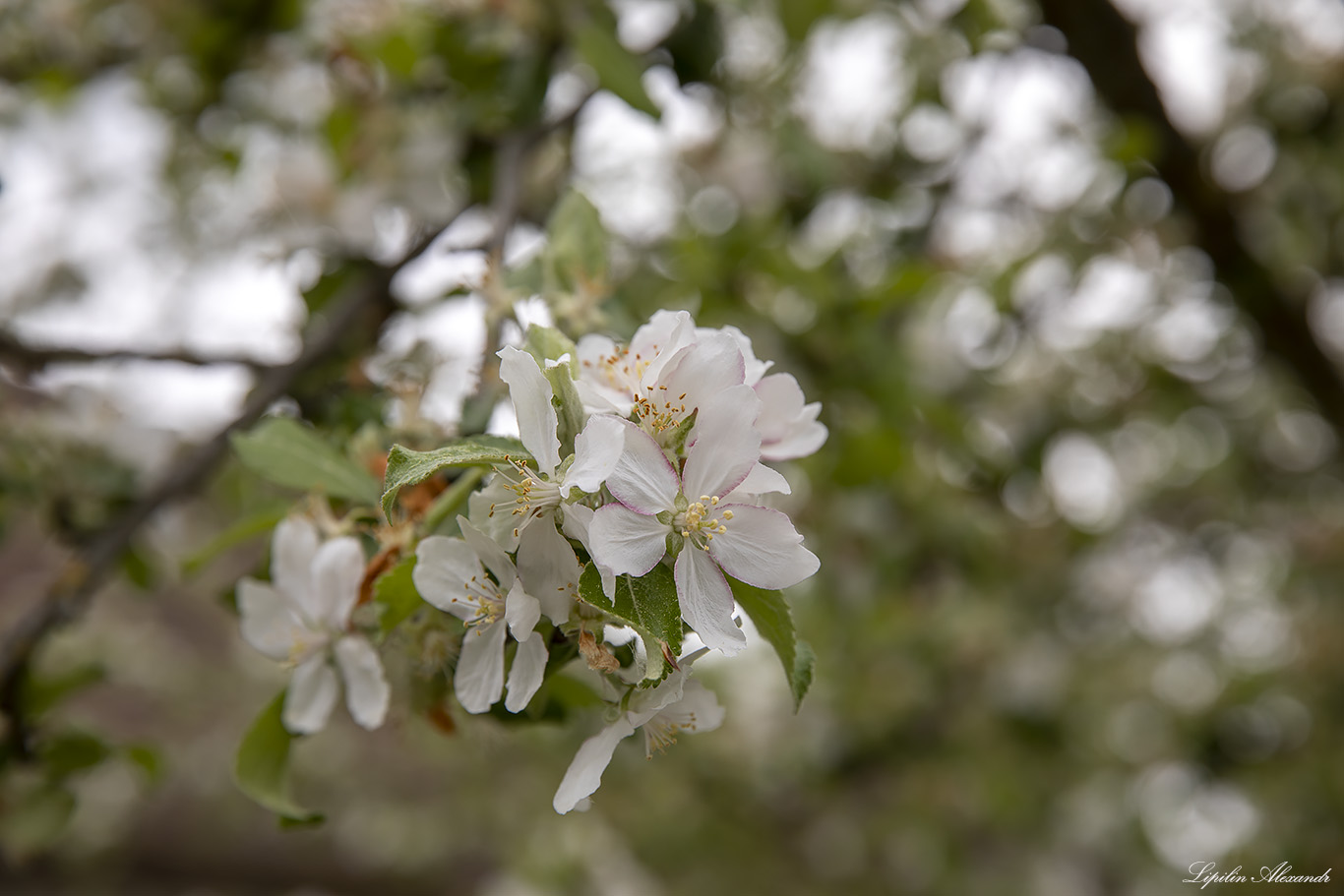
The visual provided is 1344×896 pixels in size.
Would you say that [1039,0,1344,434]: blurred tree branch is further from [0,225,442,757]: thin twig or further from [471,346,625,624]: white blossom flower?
[471,346,625,624]: white blossom flower

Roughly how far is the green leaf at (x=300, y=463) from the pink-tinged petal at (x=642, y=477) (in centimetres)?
32

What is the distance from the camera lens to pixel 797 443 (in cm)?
73

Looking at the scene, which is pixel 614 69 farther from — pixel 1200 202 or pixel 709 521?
pixel 1200 202

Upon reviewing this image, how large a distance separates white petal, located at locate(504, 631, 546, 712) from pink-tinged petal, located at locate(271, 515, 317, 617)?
28 centimetres

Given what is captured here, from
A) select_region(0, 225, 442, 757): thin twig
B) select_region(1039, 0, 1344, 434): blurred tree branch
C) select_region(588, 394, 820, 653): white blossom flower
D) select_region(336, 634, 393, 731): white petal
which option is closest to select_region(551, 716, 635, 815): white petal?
select_region(588, 394, 820, 653): white blossom flower

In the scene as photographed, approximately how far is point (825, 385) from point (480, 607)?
43.8 inches

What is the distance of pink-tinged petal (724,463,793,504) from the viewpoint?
0.63 meters

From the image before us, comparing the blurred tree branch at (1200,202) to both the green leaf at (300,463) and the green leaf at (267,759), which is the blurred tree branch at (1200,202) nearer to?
the green leaf at (300,463)

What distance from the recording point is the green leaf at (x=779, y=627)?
654mm

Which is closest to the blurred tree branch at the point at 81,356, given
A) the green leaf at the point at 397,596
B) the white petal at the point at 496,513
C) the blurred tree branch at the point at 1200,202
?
the green leaf at the point at 397,596

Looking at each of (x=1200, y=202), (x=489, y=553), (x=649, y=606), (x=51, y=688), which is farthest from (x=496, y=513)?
(x=1200, y=202)

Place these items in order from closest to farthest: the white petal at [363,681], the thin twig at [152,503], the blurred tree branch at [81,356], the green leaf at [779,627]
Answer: the green leaf at [779,627], the white petal at [363,681], the thin twig at [152,503], the blurred tree branch at [81,356]

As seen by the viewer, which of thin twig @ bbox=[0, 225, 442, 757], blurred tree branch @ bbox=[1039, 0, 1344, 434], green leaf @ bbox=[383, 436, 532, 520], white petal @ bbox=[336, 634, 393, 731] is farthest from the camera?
blurred tree branch @ bbox=[1039, 0, 1344, 434]

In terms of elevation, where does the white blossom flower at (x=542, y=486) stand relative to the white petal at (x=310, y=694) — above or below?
above
